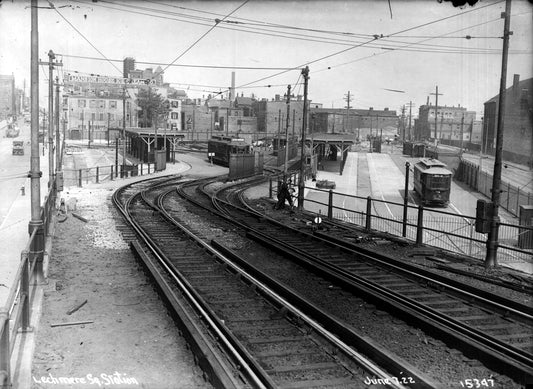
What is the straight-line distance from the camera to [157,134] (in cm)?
5191

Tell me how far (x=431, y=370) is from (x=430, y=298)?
344 cm

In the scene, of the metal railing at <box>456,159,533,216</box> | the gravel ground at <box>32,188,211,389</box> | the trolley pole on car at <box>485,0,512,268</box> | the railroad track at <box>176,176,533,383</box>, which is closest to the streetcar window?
the metal railing at <box>456,159,533,216</box>

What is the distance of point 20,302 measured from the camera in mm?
7191

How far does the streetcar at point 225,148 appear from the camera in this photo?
163 ft

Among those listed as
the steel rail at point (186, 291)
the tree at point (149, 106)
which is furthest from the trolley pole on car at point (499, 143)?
the tree at point (149, 106)

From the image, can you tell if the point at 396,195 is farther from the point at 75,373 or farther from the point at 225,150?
the point at 75,373

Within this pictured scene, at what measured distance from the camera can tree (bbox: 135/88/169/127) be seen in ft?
336

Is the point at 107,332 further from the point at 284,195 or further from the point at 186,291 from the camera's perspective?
the point at 284,195

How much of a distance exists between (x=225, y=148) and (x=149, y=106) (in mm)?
52895

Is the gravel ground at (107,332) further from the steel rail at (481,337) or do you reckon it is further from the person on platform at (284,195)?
the person on platform at (284,195)

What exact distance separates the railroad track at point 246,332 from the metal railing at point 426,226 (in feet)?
17.5

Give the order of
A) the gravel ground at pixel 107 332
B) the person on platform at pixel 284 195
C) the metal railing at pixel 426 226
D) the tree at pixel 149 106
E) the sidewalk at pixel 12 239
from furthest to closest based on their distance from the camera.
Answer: the tree at pixel 149 106
the person on platform at pixel 284 195
the metal railing at pixel 426 226
the sidewalk at pixel 12 239
the gravel ground at pixel 107 332

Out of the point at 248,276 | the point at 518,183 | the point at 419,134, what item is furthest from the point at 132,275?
the point at 419,134

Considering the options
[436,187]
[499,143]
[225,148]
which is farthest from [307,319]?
[225,148]
